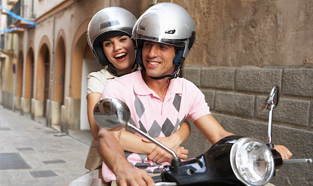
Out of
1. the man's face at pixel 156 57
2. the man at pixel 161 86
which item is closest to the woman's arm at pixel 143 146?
the man at pixel 161 86

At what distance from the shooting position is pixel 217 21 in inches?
269

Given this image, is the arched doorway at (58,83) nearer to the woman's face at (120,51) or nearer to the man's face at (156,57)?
the woman's face at (120,51)

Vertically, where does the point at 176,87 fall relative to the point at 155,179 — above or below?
above

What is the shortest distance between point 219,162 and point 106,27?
1.50 metres

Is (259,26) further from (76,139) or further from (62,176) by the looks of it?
(76,139)

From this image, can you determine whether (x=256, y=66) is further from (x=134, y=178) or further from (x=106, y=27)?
(x=134, y=178)

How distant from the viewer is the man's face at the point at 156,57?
2.23 meters

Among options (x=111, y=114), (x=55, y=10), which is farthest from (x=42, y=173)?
(x=55, y=10)

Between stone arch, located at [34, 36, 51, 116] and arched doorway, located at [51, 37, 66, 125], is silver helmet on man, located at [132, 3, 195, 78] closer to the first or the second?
arched doorway, located at [51, 37, 66, 125]

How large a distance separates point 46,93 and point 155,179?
19927mm

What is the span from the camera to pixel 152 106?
227 cm

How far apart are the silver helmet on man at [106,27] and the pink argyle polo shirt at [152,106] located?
0.58 meters

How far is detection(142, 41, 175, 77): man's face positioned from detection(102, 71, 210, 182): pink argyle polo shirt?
0.34ft

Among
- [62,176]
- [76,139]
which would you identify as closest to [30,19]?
[76,139]
